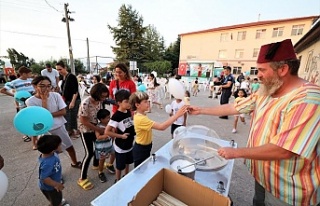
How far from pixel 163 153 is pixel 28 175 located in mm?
2418

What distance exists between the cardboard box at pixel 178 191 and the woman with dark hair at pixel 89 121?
1.43m

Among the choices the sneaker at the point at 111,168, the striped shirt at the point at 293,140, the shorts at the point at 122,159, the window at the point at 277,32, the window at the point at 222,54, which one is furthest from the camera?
the window at the point at 222,54

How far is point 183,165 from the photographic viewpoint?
1240 millimetres

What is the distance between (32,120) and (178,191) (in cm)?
197

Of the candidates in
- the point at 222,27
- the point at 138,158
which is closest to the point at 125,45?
the point at 222,27

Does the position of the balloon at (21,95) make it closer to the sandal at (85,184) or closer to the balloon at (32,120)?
the balloon at (32,120)

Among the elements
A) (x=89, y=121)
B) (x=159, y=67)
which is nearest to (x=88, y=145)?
(x=89, y=121)

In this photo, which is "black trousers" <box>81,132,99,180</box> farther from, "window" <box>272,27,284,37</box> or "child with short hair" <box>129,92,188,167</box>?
"window" <box>272,27,284,37</box>

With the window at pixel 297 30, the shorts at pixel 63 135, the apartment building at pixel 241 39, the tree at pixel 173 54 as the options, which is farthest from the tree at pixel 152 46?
the shorts at pixel 63 135

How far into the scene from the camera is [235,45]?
2542 centimetres

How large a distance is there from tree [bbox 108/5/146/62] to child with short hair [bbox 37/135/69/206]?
2888cm

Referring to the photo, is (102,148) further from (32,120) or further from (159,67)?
(159,67)

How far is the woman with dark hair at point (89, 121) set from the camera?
2203 mm

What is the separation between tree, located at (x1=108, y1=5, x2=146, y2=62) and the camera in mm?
29203
